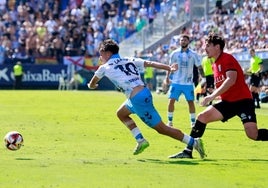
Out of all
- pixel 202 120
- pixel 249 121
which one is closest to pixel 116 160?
pixel 202 120

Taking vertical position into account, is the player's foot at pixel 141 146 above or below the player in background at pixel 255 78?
above

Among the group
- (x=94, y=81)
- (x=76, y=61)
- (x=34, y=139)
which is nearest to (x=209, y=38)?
(x=94, y=81)

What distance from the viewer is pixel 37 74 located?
5819 centimetres

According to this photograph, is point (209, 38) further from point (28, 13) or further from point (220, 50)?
point (28, 13)

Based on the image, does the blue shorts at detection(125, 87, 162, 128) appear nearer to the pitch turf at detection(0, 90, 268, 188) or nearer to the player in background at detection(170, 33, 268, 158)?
the pitch turf at detection(0, 90, 268, 188)

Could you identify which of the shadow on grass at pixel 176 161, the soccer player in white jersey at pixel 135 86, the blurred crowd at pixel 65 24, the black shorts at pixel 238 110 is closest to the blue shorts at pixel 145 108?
the soccer player in white jersey at pixel 135 86

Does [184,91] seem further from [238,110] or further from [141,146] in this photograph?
[238,110]

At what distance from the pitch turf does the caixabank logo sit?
32957mm

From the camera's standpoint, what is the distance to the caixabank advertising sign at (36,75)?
57.9 metres

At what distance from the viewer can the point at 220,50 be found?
14742mm

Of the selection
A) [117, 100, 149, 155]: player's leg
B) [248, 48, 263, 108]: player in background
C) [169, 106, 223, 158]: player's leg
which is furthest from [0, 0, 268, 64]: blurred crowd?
[169, 106, 223, 158]: player's leg

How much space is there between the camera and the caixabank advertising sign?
57.9 meters

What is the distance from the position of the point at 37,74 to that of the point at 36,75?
0.10 metres

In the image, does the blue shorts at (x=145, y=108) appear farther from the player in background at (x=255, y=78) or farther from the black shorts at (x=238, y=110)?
the player in background at (x=255, y=78)
